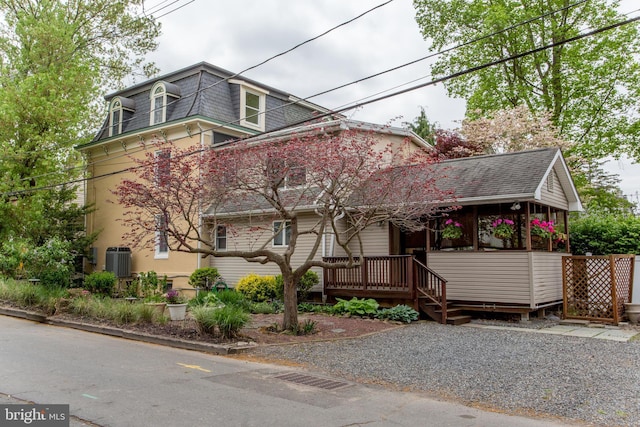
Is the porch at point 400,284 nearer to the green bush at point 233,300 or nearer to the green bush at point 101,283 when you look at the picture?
the green bush at point 233,300

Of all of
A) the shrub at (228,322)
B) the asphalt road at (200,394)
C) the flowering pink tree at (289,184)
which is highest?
the flowering pink tree at (289,184)

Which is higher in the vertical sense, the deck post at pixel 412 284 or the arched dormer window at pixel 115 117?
the arched dormer window at pixel 115 117

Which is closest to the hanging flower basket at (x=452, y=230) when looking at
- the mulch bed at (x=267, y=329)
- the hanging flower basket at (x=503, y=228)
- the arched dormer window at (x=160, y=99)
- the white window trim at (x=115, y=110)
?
the hanging flower basket at (x=503, y=228)

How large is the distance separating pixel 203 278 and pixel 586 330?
1197 cm

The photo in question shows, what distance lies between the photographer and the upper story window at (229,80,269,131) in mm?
19641

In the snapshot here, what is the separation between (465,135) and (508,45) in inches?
200

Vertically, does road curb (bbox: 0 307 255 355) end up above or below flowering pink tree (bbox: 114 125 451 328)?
below

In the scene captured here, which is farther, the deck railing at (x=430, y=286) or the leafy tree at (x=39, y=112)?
the leafy tree at (x=39, y=112)

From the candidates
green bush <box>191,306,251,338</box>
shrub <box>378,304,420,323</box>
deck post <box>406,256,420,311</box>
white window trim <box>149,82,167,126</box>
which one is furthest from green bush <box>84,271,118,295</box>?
deck post <box>406,256,420,311</box>

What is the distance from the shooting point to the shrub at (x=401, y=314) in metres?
12.1

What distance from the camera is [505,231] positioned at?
12.1 meters

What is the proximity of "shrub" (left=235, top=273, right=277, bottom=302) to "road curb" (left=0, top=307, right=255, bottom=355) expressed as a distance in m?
4.92

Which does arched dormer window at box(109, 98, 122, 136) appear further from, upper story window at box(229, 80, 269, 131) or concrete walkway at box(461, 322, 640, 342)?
concrete walkway at box(461, 322, 640, 342)

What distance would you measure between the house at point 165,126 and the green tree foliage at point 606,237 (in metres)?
10.0
